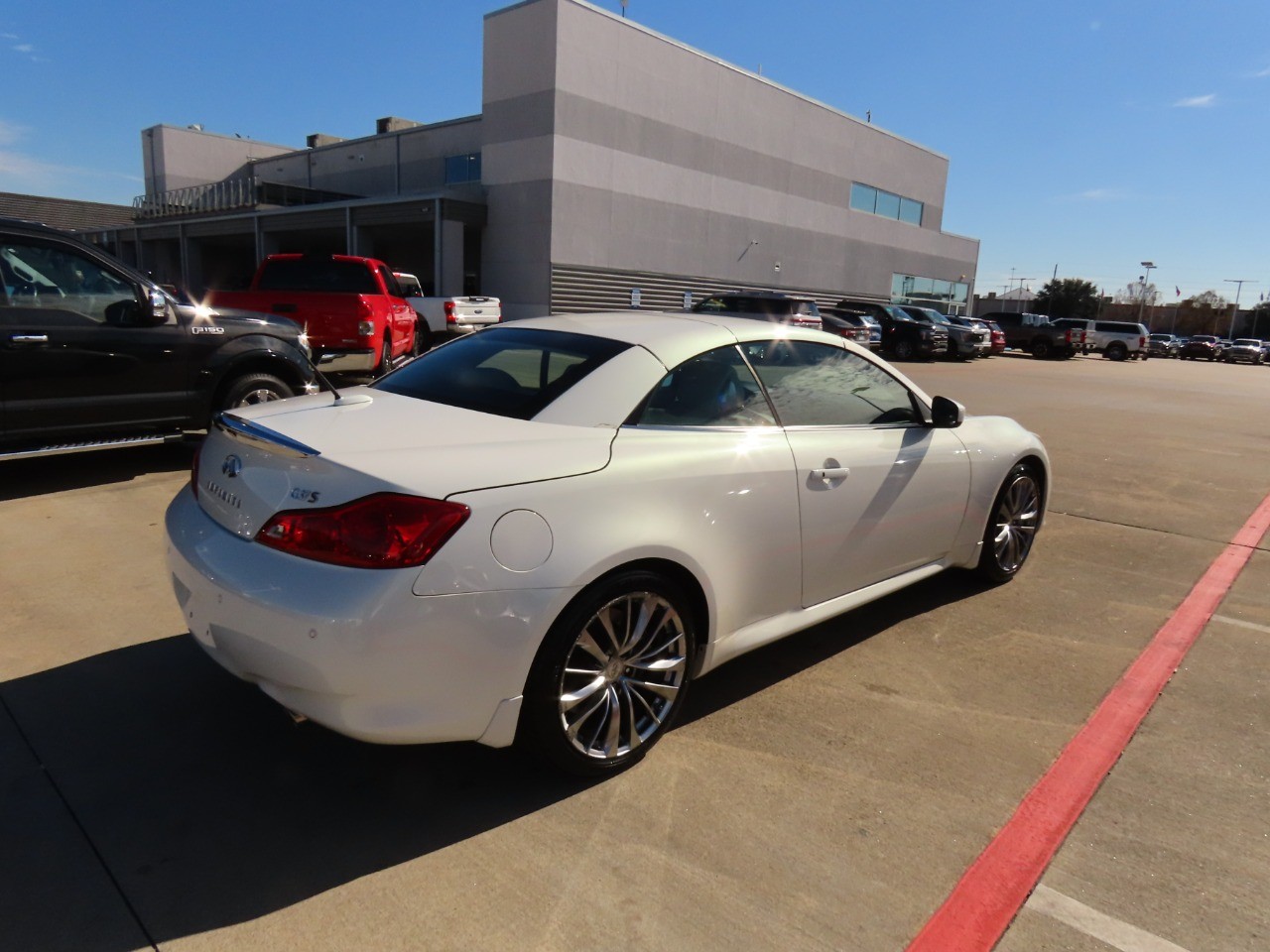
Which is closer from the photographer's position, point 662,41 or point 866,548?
point 866,548

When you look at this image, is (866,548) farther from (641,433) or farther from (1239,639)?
(1239,639)

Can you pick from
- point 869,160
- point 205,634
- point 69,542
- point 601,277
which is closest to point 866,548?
point 205,634

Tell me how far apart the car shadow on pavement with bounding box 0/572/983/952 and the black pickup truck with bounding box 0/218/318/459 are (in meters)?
3.13

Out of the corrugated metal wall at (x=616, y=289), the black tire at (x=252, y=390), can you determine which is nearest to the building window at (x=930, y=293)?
the corrugated metal wall at (x=616, y=289)

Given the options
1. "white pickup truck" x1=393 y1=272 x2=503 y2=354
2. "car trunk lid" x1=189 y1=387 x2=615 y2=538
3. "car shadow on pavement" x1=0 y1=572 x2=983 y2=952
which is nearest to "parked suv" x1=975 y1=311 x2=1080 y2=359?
"white pickup truck" x1=393 y1=272 x2=503 y2=354

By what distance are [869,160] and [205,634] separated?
3885cm

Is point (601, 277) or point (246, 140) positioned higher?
point (246, 140)

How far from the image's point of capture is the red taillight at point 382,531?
2.32 meters

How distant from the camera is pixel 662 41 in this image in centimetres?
2656

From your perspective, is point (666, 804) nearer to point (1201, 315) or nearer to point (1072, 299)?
point (1072, 299)

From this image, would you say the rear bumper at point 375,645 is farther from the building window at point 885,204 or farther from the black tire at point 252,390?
the building window at point 885,204

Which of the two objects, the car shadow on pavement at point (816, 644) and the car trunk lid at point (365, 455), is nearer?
the car trunk lid at point (365, 455)

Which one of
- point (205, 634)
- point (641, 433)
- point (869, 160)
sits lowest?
point (205, 634)

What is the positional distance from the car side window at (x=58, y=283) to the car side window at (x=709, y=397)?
493 cm
